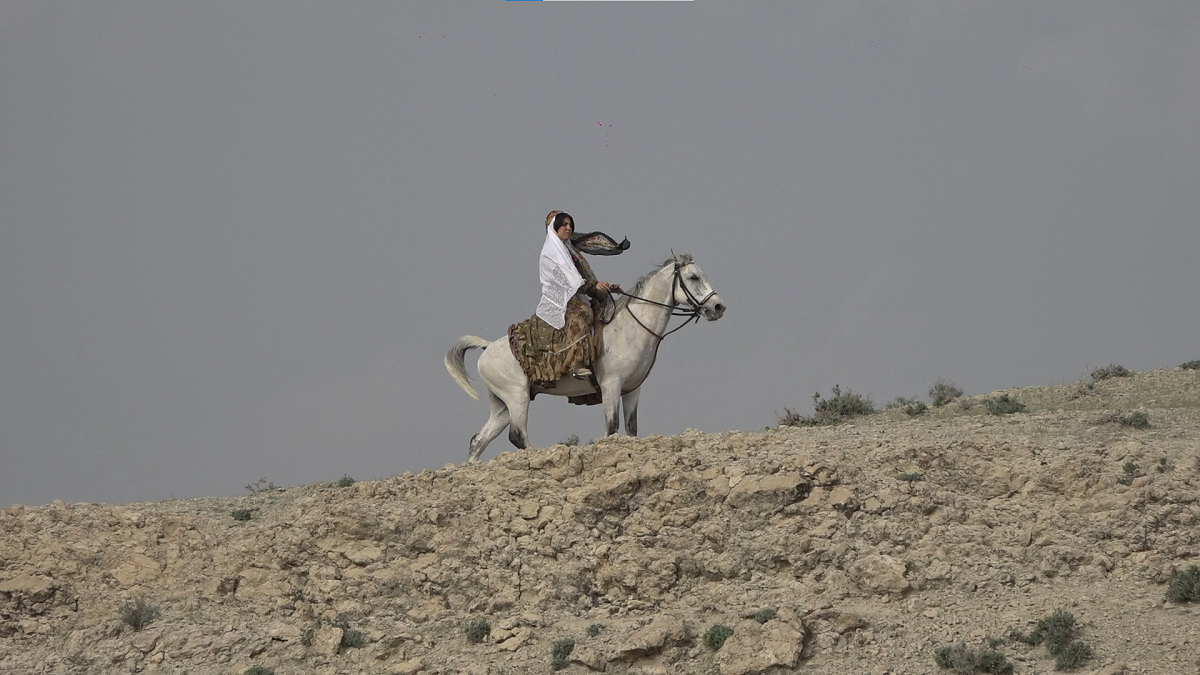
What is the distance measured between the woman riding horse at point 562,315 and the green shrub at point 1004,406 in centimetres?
657

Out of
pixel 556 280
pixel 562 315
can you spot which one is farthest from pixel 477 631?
pixel 556 280

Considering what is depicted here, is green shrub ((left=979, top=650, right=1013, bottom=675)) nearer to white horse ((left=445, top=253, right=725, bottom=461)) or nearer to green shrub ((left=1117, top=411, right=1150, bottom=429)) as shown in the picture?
white horse ((left=445, top=253, right=725, bottom=461))

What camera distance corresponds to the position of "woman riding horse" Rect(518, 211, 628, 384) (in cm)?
1652

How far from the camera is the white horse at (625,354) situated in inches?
648

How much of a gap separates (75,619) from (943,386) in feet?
46.4

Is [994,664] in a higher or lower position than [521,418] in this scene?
lower

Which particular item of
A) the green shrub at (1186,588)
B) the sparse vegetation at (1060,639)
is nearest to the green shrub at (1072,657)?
the sparse vegetation at (1060,639)

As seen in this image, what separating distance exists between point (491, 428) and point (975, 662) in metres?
7.66

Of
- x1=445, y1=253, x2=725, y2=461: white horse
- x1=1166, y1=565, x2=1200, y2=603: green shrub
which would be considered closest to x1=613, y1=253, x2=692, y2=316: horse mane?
x1=445, y1=253, x2=725, y2=461: white horse

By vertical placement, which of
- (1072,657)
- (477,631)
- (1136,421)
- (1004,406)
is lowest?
(1072,657)

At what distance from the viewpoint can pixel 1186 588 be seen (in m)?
12.8

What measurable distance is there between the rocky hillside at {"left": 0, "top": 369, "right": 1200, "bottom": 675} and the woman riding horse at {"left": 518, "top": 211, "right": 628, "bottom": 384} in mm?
1171

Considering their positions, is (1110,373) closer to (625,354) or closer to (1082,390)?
(1082,390)

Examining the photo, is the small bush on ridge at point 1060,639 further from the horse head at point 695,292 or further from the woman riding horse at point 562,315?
the woman riding horse at point 562,315
